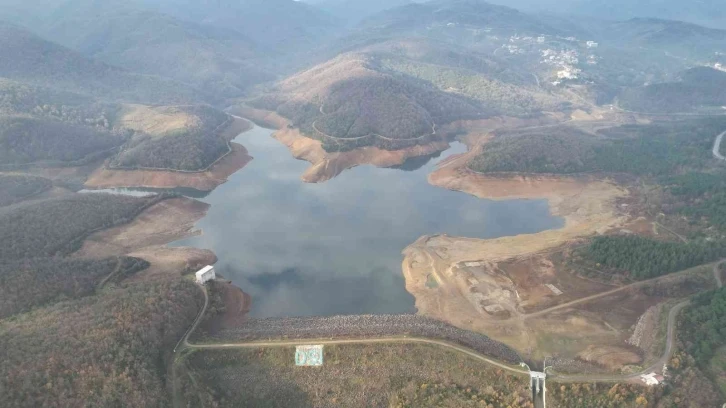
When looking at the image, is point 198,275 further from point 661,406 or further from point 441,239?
point 661,406

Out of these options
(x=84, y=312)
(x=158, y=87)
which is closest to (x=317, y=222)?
(x=84, y=312)

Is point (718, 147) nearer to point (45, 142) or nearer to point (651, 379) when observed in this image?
point (651, 379)

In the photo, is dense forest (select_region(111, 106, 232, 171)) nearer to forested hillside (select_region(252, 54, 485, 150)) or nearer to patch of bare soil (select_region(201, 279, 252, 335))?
forested hillside (select_region(252, 54, 485, 150))

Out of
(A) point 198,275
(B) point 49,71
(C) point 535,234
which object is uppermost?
(B) point 49,71

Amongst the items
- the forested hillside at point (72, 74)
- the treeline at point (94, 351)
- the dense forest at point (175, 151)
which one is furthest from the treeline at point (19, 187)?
the forested hillside at point (72, 74)

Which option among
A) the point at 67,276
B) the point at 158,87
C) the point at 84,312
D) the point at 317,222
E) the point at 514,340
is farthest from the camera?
the point at 158,87

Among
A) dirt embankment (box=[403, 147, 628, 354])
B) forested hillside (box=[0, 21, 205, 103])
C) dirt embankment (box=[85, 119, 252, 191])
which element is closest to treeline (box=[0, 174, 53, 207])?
dirt embankment (box=[85, 119, 252, 191])
